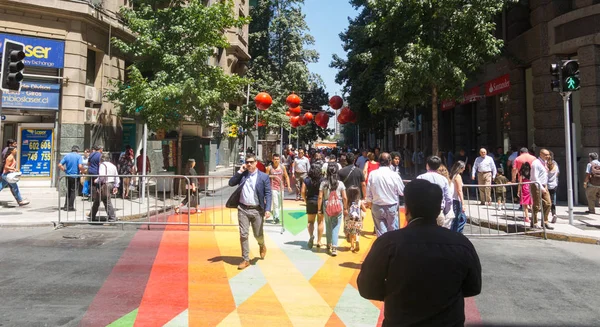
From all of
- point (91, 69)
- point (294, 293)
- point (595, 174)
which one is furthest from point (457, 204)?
point (91, 69)

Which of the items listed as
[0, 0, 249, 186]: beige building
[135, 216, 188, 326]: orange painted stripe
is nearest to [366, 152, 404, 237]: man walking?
[135, 216, 188, 326]: orange painted stripe

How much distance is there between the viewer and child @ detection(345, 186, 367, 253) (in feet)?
26.6

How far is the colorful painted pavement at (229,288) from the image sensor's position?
4840mm

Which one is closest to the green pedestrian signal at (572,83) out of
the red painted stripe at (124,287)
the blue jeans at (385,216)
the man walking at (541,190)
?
the man walking at (541,190)

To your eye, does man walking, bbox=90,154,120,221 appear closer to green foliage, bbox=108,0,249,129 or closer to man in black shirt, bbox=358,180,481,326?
green foliage, bbox=108,0,249,129

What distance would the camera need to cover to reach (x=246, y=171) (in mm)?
7414

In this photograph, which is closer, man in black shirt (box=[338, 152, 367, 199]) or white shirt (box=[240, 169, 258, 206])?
white shirt (box=[240, 169, 258, 206])

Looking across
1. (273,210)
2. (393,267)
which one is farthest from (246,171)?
(393,267)

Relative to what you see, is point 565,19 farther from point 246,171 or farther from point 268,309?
point 268,309

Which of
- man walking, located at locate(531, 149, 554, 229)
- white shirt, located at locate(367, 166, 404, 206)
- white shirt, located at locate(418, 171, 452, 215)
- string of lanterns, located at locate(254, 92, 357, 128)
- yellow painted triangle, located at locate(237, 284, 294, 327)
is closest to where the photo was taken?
yellow painted triangle, located at locate(237, 284, 294, 327)

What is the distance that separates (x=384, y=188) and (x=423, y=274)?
185 inches

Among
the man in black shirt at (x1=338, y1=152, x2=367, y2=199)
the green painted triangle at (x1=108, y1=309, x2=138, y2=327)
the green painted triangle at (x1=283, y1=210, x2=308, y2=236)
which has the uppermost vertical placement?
the man in black shirt at (x1=338, y1=152, x2=367, y2=199)

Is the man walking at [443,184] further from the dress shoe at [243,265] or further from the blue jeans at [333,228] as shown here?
the dress shoe at [243,265]

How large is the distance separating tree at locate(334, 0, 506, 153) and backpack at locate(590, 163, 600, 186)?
4.94m
